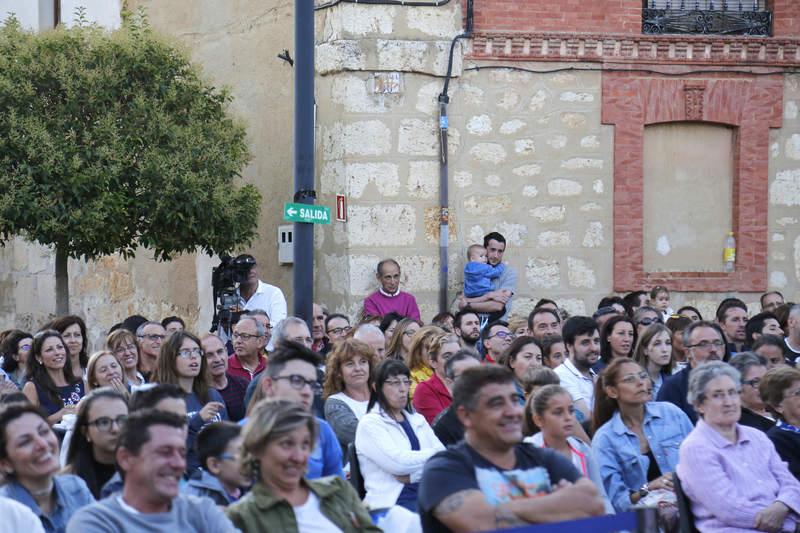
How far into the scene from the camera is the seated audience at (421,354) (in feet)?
33.2

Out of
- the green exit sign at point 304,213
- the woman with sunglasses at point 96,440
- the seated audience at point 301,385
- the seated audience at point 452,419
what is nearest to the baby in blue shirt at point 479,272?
the green exit sign at point 304,213

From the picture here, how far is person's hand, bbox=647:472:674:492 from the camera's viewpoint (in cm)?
798

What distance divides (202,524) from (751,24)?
41.2ft

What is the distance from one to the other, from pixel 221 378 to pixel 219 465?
3.40 metres

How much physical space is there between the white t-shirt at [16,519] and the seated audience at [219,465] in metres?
0.94

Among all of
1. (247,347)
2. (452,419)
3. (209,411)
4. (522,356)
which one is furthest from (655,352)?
(209,411)

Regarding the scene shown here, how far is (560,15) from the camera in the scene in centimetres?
1595

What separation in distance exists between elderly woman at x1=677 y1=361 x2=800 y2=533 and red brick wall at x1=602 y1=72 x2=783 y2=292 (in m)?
8.65

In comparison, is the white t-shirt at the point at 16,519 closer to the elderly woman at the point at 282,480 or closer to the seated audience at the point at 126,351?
the elderly woman at the point at 282,480

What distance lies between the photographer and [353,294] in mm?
15578

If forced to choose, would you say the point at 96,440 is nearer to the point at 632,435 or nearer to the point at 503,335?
the point at 632,435

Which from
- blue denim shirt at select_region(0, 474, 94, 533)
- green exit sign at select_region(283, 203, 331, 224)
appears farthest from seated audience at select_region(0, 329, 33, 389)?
blue denim shirt at select_region(0, 474, 94, 533)

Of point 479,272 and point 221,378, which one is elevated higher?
point 479,272

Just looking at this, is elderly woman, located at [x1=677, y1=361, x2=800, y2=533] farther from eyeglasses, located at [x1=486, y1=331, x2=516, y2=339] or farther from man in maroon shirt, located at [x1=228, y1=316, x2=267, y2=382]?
man in maroon shirt, located at [x1=228, y1=316, x2=267, y2=382]
